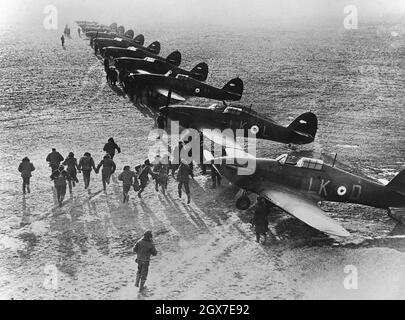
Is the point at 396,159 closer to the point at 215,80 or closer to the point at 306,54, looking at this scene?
the point at 215,80

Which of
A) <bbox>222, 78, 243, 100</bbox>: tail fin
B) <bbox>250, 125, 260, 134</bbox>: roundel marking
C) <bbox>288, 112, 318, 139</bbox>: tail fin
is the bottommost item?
<bbox>250, 125, 260, 134</bbox>: roundel marking

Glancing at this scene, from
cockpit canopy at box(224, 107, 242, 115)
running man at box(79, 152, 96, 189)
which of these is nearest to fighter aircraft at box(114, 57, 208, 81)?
cockpit canopy at box(224, 107, 242, 115)

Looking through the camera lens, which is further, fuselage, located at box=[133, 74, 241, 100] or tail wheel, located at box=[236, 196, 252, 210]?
fuselage, located at box=[133, 74, 241, 100]

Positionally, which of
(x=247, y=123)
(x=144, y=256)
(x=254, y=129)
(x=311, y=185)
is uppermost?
(x=247, y=123)

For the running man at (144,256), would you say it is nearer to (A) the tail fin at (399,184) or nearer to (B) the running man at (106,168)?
(B) the running man at (106,168)

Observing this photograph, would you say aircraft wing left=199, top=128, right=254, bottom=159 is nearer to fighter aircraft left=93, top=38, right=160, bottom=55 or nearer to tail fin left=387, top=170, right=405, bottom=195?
tail fin left=387, top=170, right=405, bottom=195

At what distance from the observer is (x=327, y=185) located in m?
13.7

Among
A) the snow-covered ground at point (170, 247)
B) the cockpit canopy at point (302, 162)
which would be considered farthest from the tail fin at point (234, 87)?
the cockpit canopy at point (302, 162)

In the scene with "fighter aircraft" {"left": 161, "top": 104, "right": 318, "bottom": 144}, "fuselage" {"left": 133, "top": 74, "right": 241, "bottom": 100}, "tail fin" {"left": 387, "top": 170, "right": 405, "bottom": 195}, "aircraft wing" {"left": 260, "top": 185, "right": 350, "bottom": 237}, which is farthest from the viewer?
"fuselage" {"left": 133, "top": 74, "right": 241, "bottom": 100}

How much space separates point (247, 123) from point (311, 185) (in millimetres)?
7067

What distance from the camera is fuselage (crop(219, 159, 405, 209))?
13.6 meters

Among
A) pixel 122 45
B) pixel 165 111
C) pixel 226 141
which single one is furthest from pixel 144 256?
pixel 122 45

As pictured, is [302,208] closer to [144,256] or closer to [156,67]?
[144,256]
